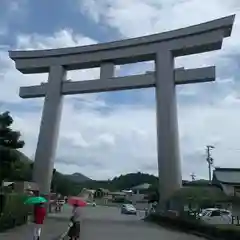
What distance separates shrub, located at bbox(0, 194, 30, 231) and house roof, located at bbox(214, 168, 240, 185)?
23688 mm

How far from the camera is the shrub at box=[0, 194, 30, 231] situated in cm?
2081

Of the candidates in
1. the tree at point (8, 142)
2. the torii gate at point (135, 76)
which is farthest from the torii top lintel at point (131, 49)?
the tree at point (8, 142)

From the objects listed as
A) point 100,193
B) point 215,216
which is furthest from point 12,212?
point 100,193

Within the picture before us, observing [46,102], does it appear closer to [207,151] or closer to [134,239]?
[134,239]

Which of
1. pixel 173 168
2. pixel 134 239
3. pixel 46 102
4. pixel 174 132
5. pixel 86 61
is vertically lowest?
pixel 134 239

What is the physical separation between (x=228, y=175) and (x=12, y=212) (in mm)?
27870

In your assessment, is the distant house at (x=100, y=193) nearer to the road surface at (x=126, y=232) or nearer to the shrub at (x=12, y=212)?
the road surface at (x=126, y=232)

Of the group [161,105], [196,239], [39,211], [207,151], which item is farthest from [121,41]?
[207,151]

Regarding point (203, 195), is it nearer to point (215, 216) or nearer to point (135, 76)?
point (215, 216)

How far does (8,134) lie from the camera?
29.2 metres

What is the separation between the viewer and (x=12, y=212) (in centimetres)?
2239

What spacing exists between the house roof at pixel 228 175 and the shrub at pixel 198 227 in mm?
11337

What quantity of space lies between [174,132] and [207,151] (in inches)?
1383

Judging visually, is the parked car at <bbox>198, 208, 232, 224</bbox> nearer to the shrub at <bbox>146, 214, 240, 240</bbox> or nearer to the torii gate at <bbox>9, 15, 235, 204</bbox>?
the shrub at <bbox>146, 214, 240, 240</bbox>
